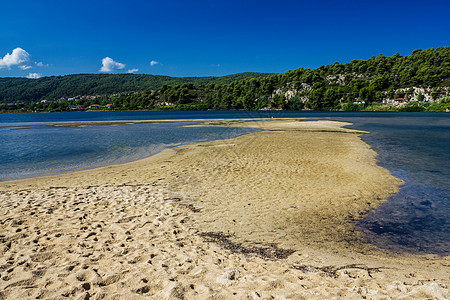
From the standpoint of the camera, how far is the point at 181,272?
15.8 ft

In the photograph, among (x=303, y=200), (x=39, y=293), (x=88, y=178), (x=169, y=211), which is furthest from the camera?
(x=88, y=178)

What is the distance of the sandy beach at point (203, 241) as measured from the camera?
432 centimetres

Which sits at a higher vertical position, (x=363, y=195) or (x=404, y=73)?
(x=404, y=73)

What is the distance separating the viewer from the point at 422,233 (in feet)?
22.6

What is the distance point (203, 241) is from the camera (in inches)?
245

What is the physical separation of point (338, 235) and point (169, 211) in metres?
4.87

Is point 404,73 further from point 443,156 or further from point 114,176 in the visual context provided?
point 114,176

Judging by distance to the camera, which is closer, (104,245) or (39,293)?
(39,293)

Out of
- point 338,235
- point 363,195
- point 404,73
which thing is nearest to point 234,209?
point 338,235

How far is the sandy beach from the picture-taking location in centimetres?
432

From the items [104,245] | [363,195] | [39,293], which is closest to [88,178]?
[104,245]

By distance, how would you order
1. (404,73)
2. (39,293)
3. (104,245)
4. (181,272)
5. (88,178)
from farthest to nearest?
(404,73) < (88,178) < (104,245) < (181,272) < (39,293)

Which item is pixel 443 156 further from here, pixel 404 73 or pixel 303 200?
pixel 404 73

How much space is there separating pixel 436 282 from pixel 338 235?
2337mm
